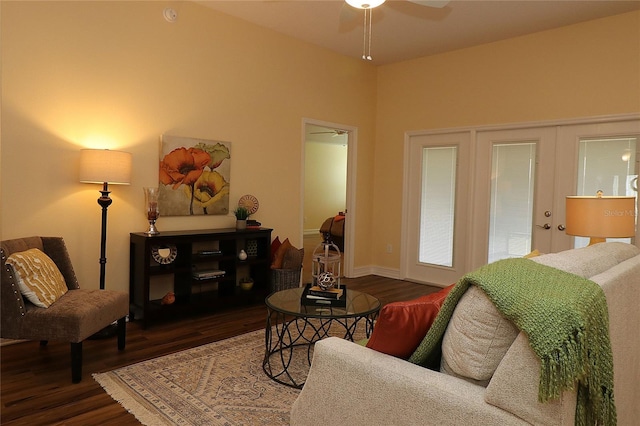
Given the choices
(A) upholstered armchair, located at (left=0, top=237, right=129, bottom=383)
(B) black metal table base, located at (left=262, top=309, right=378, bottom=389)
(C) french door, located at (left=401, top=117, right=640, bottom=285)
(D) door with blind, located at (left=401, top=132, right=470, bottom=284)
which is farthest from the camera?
(D) door with blind, located at (left=401, top=132, right=470, bottom=284)

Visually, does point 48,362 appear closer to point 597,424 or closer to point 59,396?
point 59,396

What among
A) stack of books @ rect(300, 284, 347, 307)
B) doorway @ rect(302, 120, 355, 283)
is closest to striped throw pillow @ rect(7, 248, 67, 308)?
stack of books @ rect(300, 284, 347, 307)

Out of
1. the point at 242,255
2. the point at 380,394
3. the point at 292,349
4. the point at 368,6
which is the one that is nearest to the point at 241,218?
the point at 242,255

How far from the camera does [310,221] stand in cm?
1096

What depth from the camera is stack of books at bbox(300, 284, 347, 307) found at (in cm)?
280

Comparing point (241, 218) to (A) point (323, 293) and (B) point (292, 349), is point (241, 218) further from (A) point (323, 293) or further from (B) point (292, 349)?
(A) point (323, 293)

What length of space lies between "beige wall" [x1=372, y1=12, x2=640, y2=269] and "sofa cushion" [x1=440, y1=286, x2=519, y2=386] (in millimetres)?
4011

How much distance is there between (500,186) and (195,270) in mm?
3537

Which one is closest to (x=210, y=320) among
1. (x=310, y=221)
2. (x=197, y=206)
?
(x=197, y=206)

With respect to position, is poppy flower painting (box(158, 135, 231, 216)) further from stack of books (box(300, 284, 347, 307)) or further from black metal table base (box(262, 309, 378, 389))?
stack of books (box(300, 284, 347, 307))

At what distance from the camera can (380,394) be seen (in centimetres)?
152

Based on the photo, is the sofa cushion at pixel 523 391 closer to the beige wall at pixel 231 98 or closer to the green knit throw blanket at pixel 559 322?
the green knit throw blanket at pixel 559 322

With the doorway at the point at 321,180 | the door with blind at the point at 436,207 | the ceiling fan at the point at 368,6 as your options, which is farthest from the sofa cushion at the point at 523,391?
the doorway at the point at 321,180

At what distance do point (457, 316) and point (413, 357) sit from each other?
27 cm
